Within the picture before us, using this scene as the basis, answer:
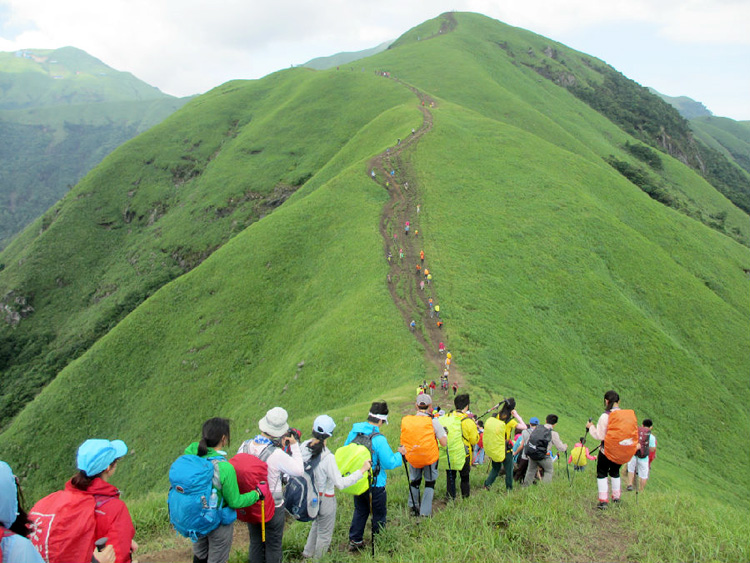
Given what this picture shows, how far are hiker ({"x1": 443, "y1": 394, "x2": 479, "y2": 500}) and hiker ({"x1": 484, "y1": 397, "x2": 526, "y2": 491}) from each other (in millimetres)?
819

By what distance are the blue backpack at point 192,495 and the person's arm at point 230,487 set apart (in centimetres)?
13

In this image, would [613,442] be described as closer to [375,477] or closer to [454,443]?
[454,443]

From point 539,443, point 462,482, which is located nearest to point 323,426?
point 462,482

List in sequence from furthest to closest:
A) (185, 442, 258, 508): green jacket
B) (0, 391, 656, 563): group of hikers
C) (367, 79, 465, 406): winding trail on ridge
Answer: (367, 79, 465, 406): winding trail on ridge < (185, 442, 258, 508): green jacket < (0, 391, 656, 563): group of hikers

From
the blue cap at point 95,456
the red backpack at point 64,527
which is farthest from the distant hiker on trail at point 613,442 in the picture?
the red backpack at point 64,527

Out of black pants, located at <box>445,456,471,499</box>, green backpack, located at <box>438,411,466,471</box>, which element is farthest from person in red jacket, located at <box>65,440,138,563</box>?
black pants, located at <box>445,456,471,499</box>

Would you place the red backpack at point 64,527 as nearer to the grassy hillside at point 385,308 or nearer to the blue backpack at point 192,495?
the blue backpack at point 192,495

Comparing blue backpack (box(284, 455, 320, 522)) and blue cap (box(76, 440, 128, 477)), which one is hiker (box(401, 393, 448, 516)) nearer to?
blue backpack (box(284, 455, 320, 522))

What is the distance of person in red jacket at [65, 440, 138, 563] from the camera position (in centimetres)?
505

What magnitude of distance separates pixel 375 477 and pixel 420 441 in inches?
48.8

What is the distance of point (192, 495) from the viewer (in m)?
Result: 5.79

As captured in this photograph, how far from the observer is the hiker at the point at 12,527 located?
4020 millimetres

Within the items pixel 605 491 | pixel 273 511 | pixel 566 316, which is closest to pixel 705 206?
pixel 566 316

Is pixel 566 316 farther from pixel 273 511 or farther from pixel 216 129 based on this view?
pixel 216 129
